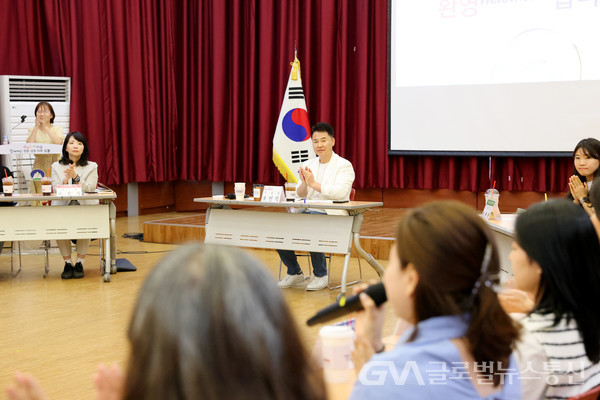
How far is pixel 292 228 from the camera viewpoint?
484cm

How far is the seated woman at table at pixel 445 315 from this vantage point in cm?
108

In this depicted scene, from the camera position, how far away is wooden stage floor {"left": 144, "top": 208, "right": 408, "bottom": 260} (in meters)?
6.11

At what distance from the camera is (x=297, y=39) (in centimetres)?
826

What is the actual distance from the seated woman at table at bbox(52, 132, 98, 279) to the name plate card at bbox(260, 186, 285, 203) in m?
1.63

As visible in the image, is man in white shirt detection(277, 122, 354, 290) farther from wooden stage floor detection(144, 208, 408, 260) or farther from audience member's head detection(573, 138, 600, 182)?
audience member's head detection(573, 138, 600, 182)

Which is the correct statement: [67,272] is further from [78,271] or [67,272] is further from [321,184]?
[321,184]

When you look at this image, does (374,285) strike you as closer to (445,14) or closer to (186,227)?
(186,227)

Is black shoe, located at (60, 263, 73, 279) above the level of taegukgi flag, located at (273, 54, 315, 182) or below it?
below

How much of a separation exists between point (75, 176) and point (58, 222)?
426 millimetres

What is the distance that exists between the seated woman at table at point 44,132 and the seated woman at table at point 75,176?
120cm

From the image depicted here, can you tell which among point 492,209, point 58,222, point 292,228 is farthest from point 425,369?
point 58,222

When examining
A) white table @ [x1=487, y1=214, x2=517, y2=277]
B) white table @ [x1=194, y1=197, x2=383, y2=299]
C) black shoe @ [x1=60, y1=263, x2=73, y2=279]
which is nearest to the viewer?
white table @ [x1=487, y1=214, x2=517, y2=277]

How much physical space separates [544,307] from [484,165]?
628cm

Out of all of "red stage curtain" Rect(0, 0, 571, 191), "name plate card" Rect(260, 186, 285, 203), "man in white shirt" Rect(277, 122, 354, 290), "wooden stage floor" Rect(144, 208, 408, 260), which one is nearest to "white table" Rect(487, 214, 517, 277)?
"man in white shirt" Rect(277, 122, 354, 290)
